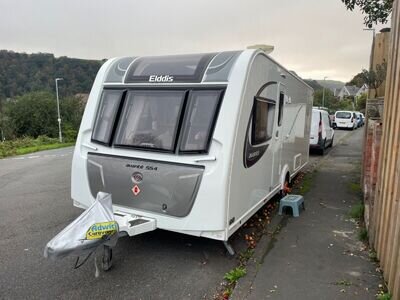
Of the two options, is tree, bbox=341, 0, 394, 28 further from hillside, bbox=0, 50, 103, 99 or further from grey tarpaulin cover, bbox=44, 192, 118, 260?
hillside, bbox=0, 50, 103, 99

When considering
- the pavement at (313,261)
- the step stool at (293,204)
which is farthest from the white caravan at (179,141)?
the step stool at (293,204)

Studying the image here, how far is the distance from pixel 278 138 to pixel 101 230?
3.69m

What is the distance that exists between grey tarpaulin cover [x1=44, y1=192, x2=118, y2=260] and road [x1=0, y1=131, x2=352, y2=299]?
21.6 inches

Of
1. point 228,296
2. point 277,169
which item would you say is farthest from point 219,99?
point 277,169

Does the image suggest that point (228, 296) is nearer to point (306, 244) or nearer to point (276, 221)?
point (306, 244)

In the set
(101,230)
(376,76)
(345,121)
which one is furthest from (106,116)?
(345,121)

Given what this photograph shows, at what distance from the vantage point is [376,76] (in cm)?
721

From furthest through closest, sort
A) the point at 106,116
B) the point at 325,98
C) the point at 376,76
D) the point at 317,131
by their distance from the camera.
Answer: the point at 325,98
the point at 317,131
the point at 376,76
the point at 106,116

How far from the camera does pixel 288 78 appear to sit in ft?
21.2

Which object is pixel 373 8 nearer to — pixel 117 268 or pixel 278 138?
pixel 278 138

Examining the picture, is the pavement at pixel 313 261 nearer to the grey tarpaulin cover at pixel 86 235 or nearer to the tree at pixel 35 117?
the grey tarpaulin cover at pixel 86 235

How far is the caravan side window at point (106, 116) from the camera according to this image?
4664 mm

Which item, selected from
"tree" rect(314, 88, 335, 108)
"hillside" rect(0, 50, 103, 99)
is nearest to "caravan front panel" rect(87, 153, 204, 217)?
"hillside" rect(0, 50, 103, 99)

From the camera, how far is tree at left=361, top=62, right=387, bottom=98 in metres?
7.11
